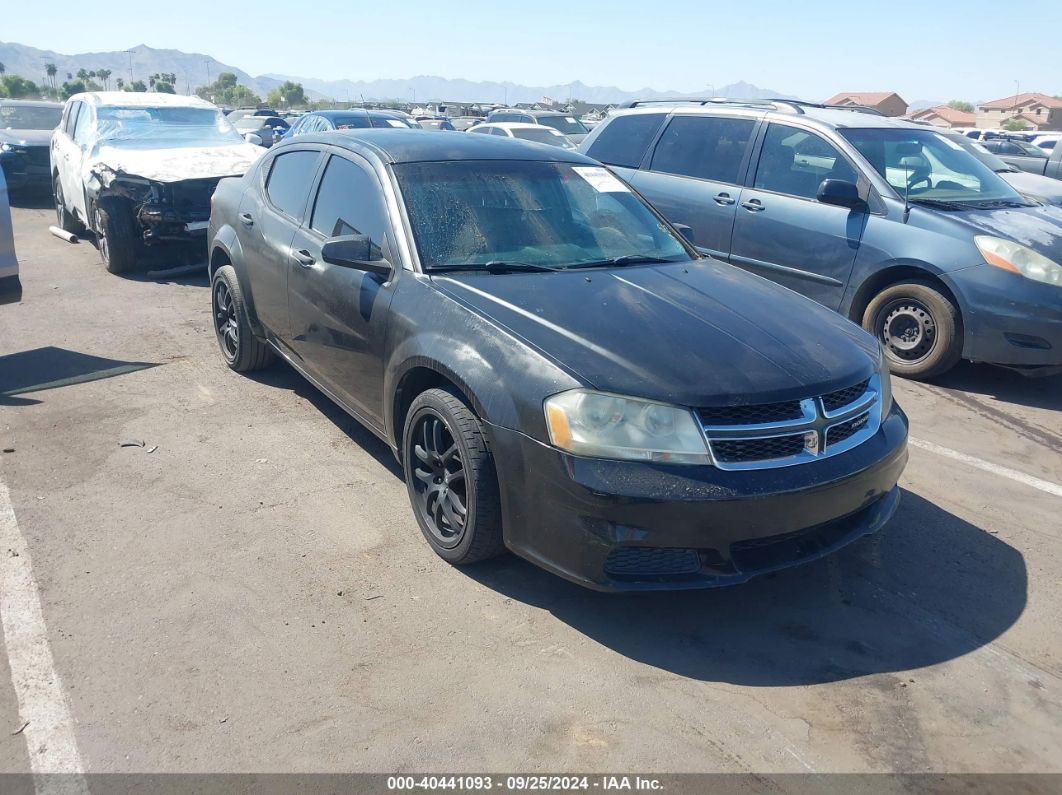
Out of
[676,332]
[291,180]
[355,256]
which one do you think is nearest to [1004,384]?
[676,332]

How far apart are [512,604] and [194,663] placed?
1191mm

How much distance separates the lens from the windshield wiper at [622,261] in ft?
13.9

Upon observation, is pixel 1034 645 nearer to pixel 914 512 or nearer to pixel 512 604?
pixel 914 512

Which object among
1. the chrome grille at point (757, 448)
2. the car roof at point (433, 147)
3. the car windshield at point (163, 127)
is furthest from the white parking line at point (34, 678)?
the car windshield at point (163, 127)

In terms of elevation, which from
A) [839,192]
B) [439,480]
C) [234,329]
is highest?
[839,192]

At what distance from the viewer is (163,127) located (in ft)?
34.8

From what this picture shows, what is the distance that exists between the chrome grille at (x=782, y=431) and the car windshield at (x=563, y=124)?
753 inches

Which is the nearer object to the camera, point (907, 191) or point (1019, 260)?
point (1019, 260)

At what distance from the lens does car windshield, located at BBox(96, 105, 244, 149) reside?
33.4 ft

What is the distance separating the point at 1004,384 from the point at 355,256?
507 centimetres

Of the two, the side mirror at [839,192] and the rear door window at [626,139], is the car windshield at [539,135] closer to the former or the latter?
the rear door window at [626,139]

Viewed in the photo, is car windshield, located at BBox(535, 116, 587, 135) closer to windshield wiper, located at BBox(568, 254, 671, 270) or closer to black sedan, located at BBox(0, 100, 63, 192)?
black sedan, located at BBox(0, 100, 63, 192)

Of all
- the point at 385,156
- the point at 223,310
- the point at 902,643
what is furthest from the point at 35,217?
the point at 902,643

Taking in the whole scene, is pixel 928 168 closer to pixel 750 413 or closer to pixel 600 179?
pixel 600 179
